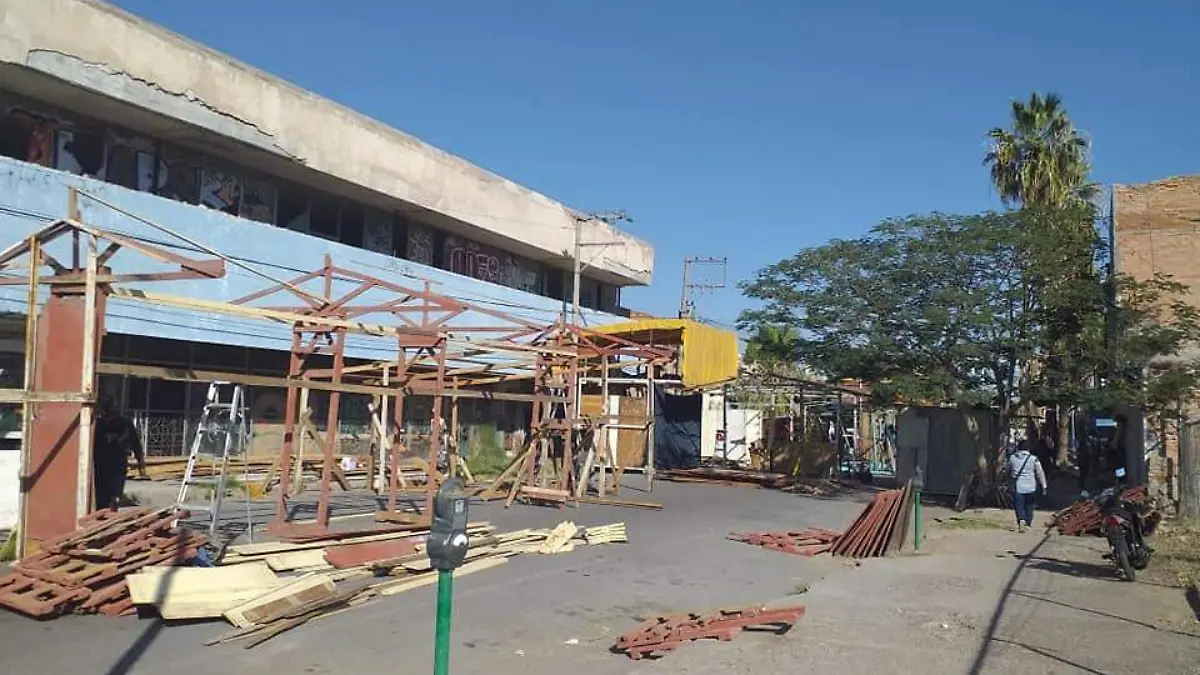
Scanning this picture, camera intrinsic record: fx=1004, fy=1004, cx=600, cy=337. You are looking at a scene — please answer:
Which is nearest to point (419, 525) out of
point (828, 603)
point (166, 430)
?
point (828, 603)

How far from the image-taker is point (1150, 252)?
2425cm

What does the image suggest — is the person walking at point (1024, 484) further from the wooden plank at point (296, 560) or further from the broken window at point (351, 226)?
the broken window at point (351, 226)

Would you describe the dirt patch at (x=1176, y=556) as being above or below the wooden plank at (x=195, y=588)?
below

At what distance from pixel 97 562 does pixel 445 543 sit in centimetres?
594

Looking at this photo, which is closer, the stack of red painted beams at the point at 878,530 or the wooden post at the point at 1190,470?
the stack of red painted beams at the point at 878,530

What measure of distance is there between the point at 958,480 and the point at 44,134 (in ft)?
73.2

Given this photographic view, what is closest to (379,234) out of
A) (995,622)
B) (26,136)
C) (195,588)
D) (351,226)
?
(351,226)

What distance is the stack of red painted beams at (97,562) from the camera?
896 centimetres

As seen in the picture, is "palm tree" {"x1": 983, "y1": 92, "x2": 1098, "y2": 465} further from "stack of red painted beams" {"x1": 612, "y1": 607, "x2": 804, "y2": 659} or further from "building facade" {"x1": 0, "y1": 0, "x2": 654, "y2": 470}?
"stack of red painted beams" {"x1": 612, "y1": 607, "x2": 804, "y2": 659}

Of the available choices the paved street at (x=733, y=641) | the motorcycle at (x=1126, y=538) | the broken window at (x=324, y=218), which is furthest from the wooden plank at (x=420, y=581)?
the broken window at (x=324, y=218)

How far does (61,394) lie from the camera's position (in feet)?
34.2

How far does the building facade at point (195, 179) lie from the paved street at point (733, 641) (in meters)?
6.77

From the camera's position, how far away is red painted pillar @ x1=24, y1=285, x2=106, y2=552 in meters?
10.4

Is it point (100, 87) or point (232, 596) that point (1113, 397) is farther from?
point (100, 87)
